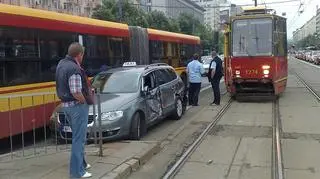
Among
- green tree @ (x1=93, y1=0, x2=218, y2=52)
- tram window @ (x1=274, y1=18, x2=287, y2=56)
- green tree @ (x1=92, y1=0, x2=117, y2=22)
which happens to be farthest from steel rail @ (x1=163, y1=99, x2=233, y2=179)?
green tree @ (x1=92, y1=0, x2=117, y2=22)

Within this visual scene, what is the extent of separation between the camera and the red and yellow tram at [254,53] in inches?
707

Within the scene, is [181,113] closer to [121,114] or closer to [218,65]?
[218,65]

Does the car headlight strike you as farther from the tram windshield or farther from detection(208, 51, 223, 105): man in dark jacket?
the tram windshield

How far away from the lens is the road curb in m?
7.35

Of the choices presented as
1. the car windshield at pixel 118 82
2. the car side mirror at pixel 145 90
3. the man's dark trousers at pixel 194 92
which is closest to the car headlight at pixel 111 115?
the car windshield at pixel 118 82

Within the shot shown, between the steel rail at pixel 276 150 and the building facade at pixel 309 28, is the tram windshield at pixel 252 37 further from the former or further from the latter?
the building facade at pixel 309 28

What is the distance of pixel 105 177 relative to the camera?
23.2ft

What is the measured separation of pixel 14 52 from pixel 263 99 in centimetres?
1080

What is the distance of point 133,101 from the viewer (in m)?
10.9

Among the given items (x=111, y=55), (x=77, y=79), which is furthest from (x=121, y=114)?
(x=111, y=55)

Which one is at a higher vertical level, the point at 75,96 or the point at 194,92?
the point at 75,96

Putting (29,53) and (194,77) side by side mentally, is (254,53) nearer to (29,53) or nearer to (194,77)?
(194,77)

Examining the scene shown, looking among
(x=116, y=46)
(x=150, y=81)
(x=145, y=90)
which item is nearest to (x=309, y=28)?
(x=116, y=46)

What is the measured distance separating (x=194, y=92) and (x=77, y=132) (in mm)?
10585
